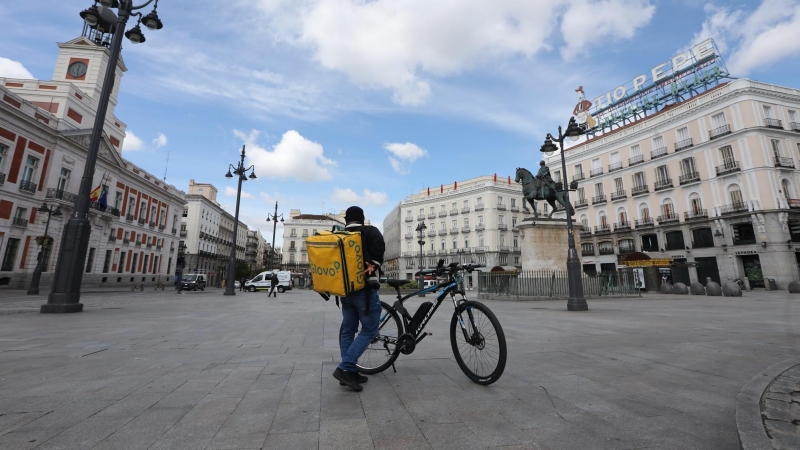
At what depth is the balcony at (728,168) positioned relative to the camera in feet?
97.7

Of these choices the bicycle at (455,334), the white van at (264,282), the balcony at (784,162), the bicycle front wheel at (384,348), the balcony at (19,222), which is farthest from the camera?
the white van at (264,282)

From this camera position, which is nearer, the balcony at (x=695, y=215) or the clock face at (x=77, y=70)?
the balcony at (x=695, y=215)

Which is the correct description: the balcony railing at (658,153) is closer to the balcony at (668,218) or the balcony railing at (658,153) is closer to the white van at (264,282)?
the balcony at (668,218)

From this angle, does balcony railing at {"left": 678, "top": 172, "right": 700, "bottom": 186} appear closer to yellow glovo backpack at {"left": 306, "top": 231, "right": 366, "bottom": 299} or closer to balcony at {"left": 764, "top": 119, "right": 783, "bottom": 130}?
balcony at {"left": 764, "top": 119, "right": 783, "bottom": 130}

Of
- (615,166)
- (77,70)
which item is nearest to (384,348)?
(615,166)

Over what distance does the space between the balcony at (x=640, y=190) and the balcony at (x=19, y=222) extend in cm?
5295

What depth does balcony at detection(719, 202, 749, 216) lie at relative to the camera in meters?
28.9

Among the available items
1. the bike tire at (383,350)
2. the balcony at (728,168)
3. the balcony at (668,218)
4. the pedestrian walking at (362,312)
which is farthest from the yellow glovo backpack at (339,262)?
the balcony at (668,218)

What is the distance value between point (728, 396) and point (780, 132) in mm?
40695

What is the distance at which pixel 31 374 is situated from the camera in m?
3.32

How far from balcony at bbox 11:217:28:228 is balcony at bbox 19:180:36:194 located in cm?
193

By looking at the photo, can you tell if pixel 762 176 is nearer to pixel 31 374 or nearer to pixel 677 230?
pixel 677 230

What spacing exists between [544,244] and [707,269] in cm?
2593

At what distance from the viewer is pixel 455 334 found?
3.55 metres
